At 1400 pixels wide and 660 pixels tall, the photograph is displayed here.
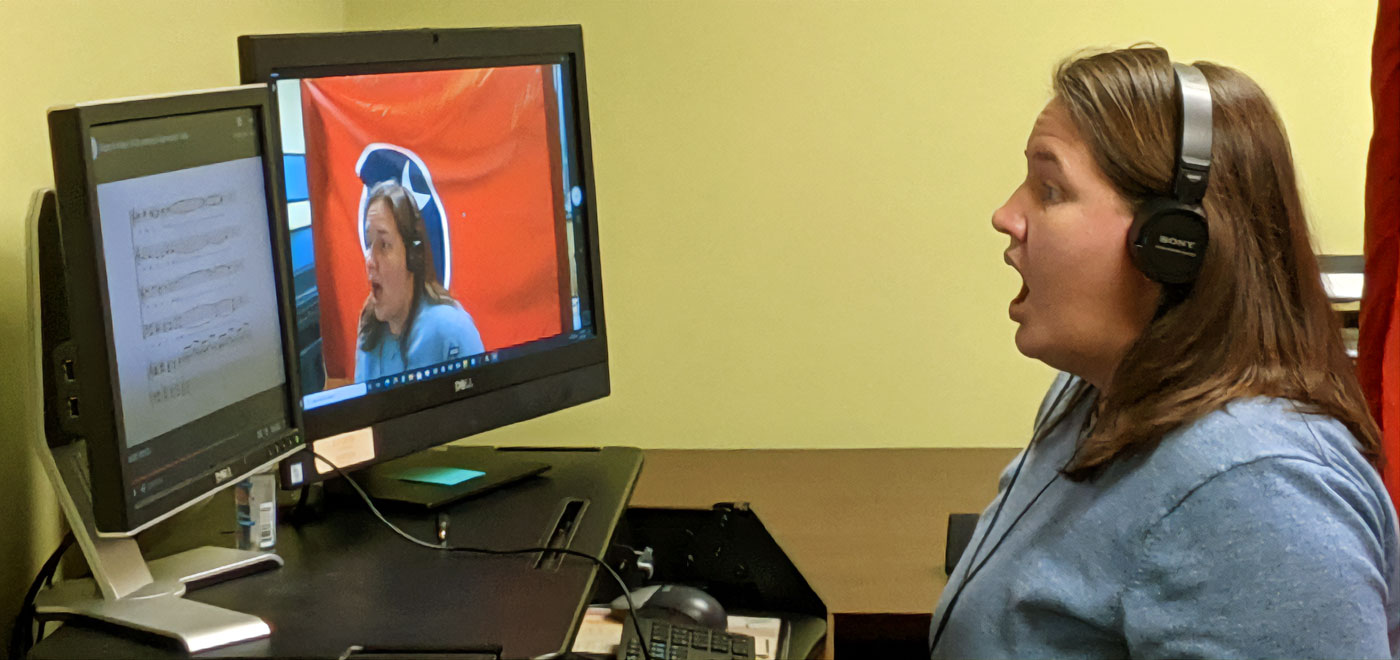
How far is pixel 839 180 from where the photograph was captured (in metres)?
2.07

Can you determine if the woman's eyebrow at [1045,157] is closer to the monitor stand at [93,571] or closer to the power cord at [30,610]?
the monitor stand at [93,571]

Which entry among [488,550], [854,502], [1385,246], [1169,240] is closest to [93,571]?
[488,550]

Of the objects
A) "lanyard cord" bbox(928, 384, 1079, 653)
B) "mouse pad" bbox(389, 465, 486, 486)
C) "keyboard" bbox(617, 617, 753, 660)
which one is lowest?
"keyboard" bbox(617, 617, 753, 660)

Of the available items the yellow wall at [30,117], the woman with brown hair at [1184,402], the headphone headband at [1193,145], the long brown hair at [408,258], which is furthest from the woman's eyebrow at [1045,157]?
the yellow wall at [30,117]

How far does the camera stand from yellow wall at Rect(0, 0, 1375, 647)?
202 cm

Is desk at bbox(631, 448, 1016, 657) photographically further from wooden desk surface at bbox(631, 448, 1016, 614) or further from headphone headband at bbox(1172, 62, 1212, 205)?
headphone headband at bbox(1172, 62, 1212, 205)

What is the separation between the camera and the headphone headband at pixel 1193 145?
1.09 metres

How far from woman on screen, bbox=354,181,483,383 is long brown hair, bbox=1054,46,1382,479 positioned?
27.3 inches

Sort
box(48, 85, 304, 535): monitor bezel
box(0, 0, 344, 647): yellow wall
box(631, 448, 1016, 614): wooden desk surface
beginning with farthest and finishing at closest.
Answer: box(631, 448, 1016, 614): wooden desk surface, box(0, 0, 344, 647): yellow wall, box(48, 85, 304, 535): monitor bezel

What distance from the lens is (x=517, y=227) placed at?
1560 millimetres

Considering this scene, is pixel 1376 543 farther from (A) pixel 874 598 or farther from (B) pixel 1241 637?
(A) pixel 874 598

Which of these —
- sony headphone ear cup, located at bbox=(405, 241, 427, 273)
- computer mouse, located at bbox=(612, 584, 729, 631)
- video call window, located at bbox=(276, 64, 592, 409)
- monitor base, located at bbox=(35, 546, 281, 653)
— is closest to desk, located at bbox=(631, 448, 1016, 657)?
computer mouse, located at bbox=(612, 584, 729, 631)

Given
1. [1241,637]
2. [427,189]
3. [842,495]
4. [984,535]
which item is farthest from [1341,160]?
[427,189]

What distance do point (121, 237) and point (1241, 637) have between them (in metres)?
0.88
